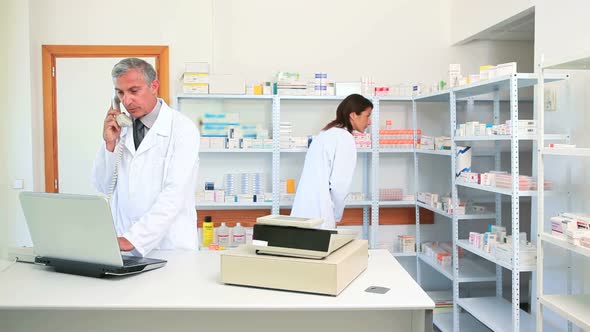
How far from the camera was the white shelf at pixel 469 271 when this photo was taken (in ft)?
11.8

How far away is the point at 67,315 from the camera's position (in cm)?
178

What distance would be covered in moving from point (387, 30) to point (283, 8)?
0.93 meters

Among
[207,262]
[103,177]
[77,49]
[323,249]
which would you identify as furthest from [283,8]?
[323,249]

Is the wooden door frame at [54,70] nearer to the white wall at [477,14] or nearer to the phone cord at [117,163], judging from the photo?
the phone cord at [117,163]

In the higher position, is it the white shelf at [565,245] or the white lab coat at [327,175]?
the white lab coat at [327,175]

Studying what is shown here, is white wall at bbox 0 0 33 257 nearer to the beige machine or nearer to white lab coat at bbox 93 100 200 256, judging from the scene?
white lab coat at bbox 93 100 200 256

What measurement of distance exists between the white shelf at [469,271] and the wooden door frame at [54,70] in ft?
8.54

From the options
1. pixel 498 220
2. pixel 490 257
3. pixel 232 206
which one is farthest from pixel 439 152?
pixel 232 206

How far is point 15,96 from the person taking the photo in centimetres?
418

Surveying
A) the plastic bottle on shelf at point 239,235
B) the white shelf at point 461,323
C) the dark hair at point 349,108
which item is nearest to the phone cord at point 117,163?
the dark hair at point 349,108

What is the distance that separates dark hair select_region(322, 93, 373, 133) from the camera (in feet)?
12.3

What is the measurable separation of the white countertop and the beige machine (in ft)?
0.10

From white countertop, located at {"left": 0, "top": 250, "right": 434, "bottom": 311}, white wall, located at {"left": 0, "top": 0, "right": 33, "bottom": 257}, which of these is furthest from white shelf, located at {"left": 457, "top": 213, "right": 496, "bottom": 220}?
white wall, located at {"left": 0, "top": 0, "right": 33, "bottom": 257}

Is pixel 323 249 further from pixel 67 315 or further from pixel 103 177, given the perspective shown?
pixel 103 177
